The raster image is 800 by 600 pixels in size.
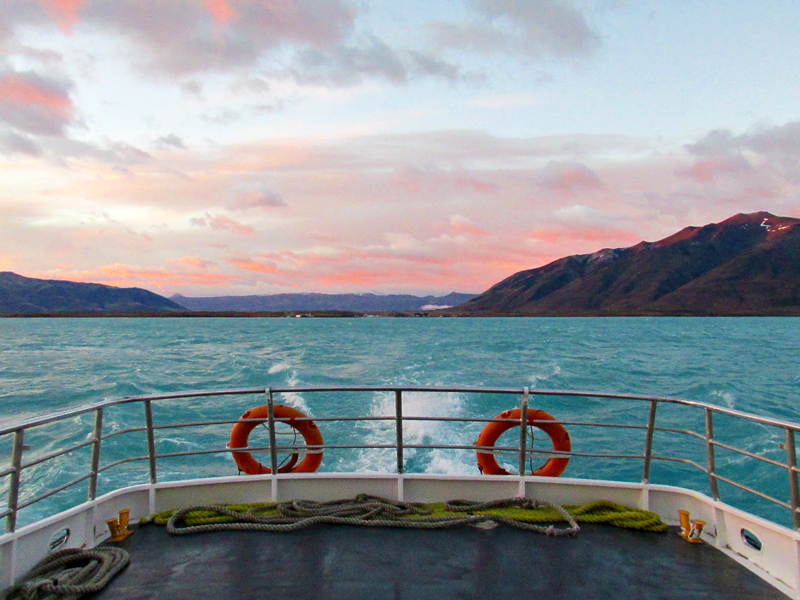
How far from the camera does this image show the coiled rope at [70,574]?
10.9 ft

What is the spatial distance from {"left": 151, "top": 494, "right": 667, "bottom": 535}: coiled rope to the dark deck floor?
0.07 m

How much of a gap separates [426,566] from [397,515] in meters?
Result: 0.83

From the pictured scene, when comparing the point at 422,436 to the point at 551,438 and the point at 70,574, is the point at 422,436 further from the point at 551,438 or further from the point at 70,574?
the point at 70,574

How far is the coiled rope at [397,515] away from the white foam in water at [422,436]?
367 cm

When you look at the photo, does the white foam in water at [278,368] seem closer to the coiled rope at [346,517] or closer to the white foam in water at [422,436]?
the white foam in water at [422,436]

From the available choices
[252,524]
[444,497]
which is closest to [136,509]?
[252,524]

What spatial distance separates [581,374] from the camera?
2886 cm

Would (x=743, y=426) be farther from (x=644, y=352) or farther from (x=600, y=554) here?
(x=644, y=352)

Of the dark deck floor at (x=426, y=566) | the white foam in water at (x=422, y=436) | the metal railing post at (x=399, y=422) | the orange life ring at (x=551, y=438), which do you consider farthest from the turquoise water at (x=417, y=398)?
the metal railing post at (x=399, y=422)

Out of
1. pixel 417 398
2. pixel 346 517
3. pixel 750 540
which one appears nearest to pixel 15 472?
pixel 346 517

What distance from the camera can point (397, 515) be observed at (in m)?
4.51

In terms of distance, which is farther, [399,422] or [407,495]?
[407,495]

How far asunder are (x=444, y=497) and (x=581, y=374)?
25.6 meters

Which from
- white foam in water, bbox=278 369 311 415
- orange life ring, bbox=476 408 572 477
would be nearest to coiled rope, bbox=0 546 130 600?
orange life ring, bbox=476 408 572 477
